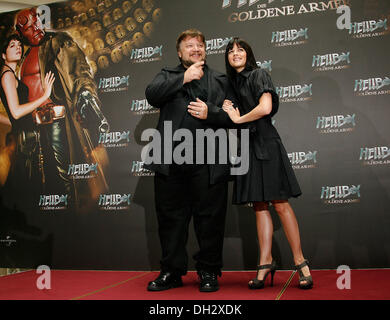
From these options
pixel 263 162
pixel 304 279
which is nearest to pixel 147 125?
pixel 263 162

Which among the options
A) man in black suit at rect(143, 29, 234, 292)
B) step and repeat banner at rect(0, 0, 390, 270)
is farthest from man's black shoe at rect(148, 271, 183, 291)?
step and repeat banner at rect(0, 0, 390, 270)

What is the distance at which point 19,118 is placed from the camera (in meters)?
4.36

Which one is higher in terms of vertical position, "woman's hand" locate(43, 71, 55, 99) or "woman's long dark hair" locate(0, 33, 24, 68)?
"woman's long dark hair" locate(0, 33, 24, 68)

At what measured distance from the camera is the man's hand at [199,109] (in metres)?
2.64

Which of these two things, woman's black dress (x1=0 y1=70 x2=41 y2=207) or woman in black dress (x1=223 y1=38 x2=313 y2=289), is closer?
woman in black dress (x1=223 y1=38 x2=313 y2=289)

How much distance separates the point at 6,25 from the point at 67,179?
1960 millimetres

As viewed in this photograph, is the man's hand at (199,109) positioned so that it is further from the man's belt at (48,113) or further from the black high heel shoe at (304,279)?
the man's belt at (48,113)

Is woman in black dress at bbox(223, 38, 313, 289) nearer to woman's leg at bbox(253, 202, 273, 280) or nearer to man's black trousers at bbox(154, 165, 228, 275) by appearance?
Answer: woman's leg at bbox(253, 202, 273, 280)

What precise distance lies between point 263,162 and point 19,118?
3.03 metres

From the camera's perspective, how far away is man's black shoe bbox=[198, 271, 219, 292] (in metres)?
2.58

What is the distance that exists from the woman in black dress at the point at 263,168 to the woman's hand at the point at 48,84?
236cm

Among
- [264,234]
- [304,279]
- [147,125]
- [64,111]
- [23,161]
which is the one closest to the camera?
[304,279]

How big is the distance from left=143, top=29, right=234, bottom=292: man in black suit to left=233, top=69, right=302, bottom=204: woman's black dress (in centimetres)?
16

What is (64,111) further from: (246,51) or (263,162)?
(263,162)
